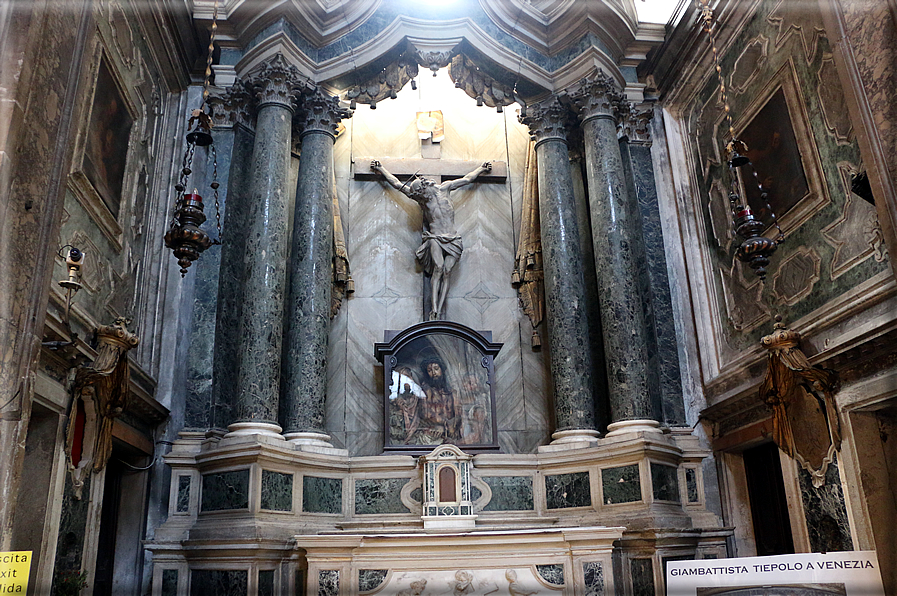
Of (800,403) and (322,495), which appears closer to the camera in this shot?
(800,403)

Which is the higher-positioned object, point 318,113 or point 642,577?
point 318,113

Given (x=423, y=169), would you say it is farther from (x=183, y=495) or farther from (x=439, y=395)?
(x=183, y=495)

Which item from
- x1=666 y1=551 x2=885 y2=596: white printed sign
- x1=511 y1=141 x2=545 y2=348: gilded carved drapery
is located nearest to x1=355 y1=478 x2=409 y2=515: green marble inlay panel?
x1=511 y1=141 x2=545 y2=348: gilded carved drapery

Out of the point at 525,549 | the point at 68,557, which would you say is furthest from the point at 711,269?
the point at 68,557

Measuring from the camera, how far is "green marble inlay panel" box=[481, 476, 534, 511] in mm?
7820

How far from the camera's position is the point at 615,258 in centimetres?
847

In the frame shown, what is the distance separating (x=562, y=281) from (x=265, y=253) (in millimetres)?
3316

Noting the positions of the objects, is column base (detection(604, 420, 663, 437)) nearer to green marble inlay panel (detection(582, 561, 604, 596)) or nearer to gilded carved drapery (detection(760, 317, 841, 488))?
gilded carved drapery (detection(760, 317, 841, 488))

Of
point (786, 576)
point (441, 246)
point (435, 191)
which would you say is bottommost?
point (786, 576)

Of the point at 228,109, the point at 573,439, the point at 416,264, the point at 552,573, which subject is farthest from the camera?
the point at 416,264

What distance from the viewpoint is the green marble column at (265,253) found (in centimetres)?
761

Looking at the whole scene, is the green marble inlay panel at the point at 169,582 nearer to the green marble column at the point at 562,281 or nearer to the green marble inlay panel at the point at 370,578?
the green marble inlay panel at the point at 370,578

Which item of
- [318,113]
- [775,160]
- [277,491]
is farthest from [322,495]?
[775,160]

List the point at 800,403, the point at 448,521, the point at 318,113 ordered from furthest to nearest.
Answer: the point at 318,113 → the point at 448,521 → the point at 800,403
